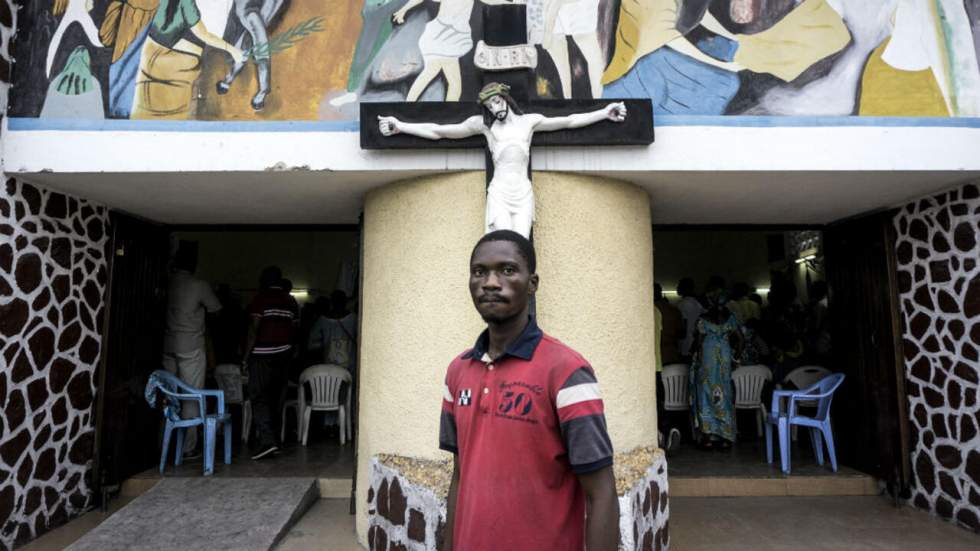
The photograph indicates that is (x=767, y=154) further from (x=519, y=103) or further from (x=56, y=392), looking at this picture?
(x=56, y=392)

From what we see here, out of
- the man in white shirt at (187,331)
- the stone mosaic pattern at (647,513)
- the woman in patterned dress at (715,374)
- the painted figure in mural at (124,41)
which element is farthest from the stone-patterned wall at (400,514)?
the woman in patterned dress at (715,374)

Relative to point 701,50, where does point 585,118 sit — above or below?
below

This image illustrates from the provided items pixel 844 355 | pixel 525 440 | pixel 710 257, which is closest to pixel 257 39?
pixel 525 440

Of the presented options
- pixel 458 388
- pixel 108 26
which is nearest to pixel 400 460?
pixel 458 388

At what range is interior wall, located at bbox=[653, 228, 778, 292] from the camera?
11094 mm

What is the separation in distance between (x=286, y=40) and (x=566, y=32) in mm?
2212

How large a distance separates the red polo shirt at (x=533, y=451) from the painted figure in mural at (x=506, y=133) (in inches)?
88.1

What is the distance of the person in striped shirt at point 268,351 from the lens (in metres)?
5.84

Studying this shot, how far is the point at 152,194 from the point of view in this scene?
4.74m

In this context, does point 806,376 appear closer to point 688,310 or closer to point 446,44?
point 688,310

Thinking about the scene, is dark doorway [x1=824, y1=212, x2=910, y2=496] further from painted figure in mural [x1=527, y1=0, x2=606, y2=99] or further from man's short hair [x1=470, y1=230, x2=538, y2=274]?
man's short hair [x1=470, y1=230, x2=538, y2=274]

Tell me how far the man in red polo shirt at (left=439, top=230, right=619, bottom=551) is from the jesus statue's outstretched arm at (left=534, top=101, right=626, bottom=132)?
2508mm

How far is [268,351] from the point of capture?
5.84 meters

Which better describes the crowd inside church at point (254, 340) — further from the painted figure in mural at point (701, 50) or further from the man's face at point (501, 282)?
the man's face at point (501, 282)
